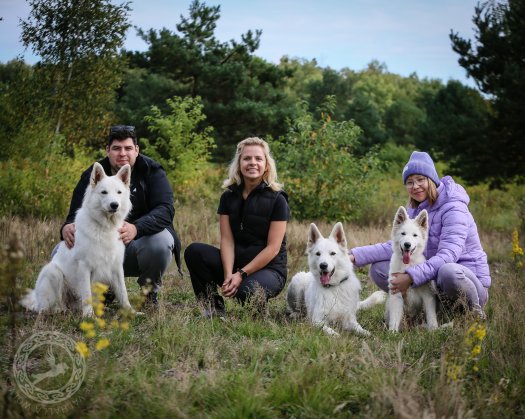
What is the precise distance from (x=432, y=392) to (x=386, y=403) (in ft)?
1.14

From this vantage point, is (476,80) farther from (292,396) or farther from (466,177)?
(292,396)

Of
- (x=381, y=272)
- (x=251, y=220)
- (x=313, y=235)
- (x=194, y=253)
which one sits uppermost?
(x=251, y=220)

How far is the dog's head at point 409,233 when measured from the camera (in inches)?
161

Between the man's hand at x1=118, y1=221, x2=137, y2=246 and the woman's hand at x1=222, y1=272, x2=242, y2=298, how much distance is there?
92 cm

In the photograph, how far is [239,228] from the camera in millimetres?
4527

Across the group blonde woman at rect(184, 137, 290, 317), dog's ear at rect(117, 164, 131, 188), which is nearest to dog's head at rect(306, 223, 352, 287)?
blonde woman at rect(184, 137, 290, 317)

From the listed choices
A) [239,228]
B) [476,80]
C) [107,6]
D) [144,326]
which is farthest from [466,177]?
[144,326]

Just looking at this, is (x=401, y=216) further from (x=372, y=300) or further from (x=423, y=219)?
(x=372, y=300)

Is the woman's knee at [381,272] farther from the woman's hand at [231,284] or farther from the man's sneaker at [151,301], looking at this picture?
the man's sneaker at [151,301]

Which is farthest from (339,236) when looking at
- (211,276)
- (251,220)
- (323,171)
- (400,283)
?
(323,171)

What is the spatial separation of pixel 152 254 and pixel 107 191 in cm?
76

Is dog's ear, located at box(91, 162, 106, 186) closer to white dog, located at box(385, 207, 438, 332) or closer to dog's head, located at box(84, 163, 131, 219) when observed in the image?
dog's head, located at box(84, 163, 131, 219)

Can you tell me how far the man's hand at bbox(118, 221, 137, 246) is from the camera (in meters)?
4.24

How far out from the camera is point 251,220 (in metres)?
4.44
